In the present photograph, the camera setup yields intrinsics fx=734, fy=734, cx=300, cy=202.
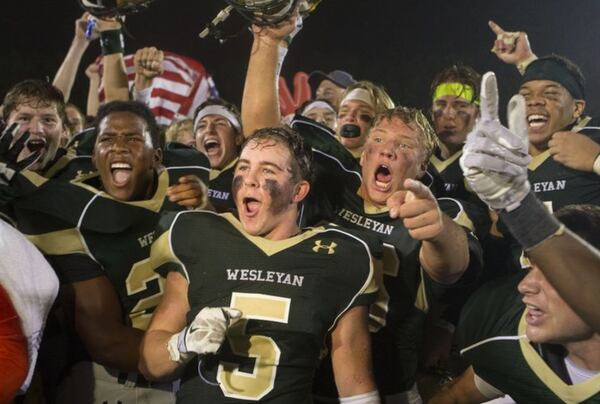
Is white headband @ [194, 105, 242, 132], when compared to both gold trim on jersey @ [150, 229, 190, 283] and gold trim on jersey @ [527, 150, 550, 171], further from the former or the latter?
gold trim on jersey @ [150, 229, 190, 283]

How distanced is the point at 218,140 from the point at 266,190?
70.1 inches

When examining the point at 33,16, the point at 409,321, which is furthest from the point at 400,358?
the point at 33,16

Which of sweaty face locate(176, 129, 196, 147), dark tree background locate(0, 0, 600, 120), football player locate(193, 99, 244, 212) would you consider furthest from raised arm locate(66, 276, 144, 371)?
dark tree background locate(0, 0, 600, 120)

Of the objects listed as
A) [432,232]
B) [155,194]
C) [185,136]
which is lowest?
[185,136]

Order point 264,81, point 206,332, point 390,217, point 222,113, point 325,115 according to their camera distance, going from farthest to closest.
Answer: point 325,115 < point 222,113 < point 264,81 < point 390,217 < point 206,332

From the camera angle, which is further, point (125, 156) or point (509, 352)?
point (125, 156)

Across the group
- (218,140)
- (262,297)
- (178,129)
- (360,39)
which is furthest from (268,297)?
(360,39)

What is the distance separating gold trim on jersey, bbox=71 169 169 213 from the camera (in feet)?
8.62

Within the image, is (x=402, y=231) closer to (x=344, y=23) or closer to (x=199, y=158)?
(x=199, y=158)

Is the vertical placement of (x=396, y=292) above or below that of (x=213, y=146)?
above

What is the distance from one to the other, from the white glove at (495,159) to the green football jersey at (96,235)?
1.38 m

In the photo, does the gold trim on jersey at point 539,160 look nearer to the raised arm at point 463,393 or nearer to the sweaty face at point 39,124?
the raised arm at point 463,393

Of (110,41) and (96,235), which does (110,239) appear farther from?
(110,41)

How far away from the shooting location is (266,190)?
2.22 m
